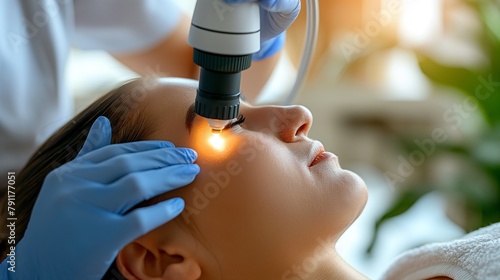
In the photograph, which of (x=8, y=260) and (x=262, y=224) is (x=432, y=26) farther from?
(x=8, y=260)

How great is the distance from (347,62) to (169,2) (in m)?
1.28

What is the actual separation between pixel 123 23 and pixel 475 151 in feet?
3.66

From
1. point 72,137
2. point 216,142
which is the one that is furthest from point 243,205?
point 72,137

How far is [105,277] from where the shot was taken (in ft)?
3.87

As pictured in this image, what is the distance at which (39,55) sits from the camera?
1551mm

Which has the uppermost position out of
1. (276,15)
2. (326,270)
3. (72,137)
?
(276,15)

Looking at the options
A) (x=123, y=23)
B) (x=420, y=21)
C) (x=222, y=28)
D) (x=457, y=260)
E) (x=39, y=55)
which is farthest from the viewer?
(x=420, y=21)

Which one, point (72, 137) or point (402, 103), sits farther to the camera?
point (402, 103)

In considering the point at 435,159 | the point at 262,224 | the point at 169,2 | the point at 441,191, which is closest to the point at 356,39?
the point at 435,159

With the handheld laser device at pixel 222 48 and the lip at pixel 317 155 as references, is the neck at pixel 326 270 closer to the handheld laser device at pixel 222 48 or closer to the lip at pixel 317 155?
the lip at pixel 317 155

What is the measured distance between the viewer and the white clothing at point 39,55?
149 cm

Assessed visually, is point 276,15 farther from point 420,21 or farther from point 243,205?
point 420,21

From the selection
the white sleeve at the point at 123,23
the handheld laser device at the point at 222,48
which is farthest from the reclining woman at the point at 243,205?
the white sleeve at the point at 123,23

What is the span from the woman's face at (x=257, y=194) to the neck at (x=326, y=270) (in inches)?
1.3
